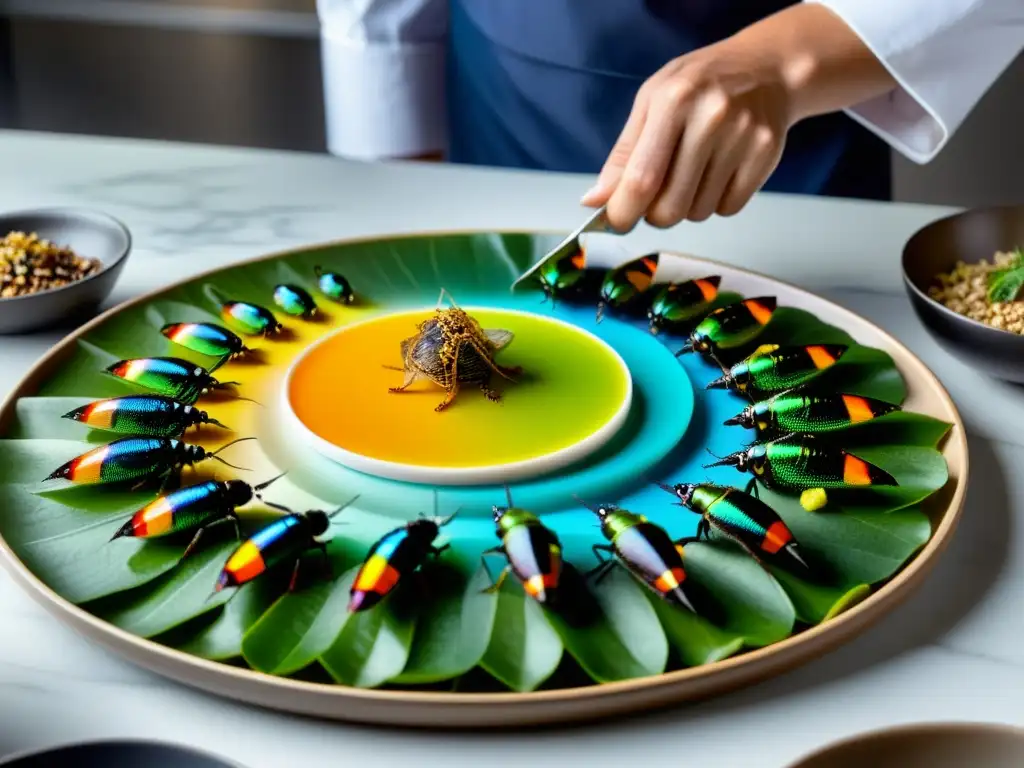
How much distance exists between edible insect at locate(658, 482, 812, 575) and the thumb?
351 millimetres

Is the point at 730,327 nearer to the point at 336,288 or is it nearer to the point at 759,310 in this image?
the point at 759,310

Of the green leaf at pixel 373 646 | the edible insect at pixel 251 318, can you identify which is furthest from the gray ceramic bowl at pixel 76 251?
the green leaf at pixel 373 646

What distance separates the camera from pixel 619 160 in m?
0.90

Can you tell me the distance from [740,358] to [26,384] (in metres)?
0.53

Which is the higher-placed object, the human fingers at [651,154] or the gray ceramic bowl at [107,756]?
the human fingers at [651,154]

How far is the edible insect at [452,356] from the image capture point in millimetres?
755

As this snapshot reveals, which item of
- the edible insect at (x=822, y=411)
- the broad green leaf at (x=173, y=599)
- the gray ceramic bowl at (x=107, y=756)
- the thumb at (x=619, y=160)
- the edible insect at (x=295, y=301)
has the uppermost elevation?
the thumb at (x=619, y=160)

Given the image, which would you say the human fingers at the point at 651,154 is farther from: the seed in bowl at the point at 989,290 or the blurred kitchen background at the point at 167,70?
the blurred kitchen background at the point at 167,70

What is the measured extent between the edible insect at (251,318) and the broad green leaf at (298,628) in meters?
0.32

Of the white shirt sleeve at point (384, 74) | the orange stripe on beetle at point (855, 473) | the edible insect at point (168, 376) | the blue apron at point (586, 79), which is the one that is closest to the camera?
the orange stripe on beetle at point (855, 473)

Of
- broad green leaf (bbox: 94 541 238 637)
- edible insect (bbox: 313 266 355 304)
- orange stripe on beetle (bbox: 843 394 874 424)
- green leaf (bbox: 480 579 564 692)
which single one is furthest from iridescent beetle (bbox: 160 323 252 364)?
orange stripe on beetle (bbox: 843 394 874 424)

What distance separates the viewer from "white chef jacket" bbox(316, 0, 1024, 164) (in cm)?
95

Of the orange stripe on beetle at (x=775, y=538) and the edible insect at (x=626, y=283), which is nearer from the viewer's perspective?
the orange stripe on beetle at (x=775, y=538)

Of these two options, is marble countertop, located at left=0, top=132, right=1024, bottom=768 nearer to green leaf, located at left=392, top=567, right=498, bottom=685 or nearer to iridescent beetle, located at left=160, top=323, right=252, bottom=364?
green leaf, located at left=392, top=567, right=498, bottom=685
